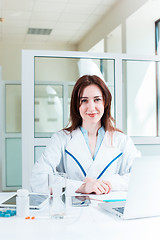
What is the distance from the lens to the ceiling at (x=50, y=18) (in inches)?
195

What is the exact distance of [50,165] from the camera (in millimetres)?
1807

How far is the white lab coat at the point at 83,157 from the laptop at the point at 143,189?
617mm

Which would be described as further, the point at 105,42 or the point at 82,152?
the point at 105,42

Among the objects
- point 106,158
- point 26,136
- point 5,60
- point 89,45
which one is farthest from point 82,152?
point 5,60

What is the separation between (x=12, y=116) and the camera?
228 inches

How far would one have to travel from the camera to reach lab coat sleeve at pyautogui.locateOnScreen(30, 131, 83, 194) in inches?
64.8

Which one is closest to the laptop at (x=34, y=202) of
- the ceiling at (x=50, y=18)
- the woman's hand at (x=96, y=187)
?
the woman's hand at (x=96, y=187)

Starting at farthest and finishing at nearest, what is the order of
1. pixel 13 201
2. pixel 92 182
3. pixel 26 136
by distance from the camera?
pixel 26 136 → pixel 92 182 → pixel 13 201

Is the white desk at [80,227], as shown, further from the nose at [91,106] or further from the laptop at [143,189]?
the nose at [91,106]

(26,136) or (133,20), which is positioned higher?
(133,20)

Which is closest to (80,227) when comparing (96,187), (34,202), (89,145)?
(34,202)

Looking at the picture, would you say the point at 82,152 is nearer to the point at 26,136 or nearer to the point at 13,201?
the point at 13,201

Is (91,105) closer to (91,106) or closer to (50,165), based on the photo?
(91,106)

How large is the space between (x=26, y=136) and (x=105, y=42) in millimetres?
3494
